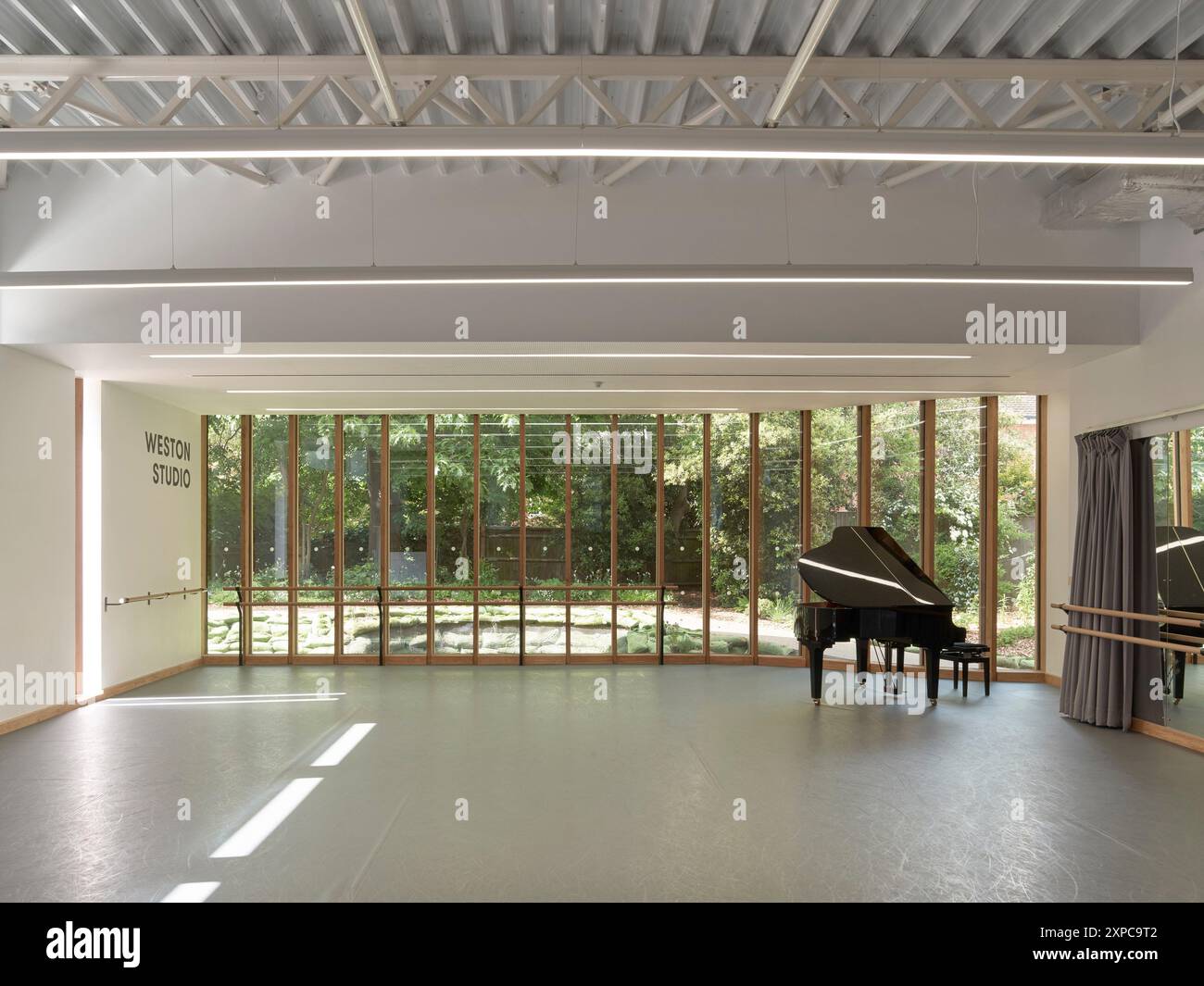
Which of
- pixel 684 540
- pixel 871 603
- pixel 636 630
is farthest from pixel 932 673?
pixel 636 630

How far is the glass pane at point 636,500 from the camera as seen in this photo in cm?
1179

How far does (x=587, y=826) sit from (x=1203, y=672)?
5322 mm

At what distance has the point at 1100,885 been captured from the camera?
4.22 metres

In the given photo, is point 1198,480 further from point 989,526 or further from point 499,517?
point 499,517

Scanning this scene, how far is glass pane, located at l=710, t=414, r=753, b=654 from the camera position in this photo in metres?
11.6

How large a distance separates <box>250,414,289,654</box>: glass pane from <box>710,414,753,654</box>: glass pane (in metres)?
5.77

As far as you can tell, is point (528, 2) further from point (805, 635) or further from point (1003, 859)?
point (805, 635)

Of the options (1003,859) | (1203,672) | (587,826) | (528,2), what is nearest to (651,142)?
(528,2)

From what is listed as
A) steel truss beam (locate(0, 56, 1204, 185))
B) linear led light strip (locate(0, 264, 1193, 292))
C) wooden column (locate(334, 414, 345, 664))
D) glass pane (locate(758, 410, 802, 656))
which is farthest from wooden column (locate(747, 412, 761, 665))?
steel truss beam (locate(0, 56, 1204, 185))

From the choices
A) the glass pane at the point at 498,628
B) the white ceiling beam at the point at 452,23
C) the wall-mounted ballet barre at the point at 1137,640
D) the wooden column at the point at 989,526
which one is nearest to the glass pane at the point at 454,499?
the glass pane at the point at 498,628

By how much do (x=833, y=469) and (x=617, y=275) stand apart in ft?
20.1

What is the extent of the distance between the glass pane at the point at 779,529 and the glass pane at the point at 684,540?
2.72 feet

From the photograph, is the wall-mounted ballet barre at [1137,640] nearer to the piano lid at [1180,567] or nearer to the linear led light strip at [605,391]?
the piano lid at [1180,567]

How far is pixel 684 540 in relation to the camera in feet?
38.5
